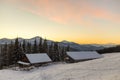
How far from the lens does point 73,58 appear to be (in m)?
46.1

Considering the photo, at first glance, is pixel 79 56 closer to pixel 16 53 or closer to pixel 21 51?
pixel 21 51

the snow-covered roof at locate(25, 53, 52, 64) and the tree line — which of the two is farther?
the tree line

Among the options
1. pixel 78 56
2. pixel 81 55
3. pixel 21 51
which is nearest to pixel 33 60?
pixel 21 51

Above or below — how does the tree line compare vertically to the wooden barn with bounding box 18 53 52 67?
above

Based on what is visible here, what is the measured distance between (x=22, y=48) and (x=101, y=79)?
3156cm

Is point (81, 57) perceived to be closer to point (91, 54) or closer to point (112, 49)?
point (91, 54)

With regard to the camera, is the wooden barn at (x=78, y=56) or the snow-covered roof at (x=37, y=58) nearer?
the snow-covered roof at (x=37, y=58)

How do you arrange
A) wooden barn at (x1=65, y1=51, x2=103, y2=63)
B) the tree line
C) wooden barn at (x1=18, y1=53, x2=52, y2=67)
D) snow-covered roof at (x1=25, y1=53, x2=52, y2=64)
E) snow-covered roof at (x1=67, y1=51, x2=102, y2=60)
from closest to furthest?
1. wooden barn at (x1=18, y1=53, x2=52, y2=67)
2. snow-covered roof at (x1=25, y1=53, x2=52, y2=64)
3. wooden barn at (x1=65, y1=51, x2=103, y2=63)
4. snow-covered roof at (x1=67, y1=51, x2=102, y2=60)
5. the tree line

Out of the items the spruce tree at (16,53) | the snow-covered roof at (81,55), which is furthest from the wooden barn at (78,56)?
the spruce tree at (16,53)

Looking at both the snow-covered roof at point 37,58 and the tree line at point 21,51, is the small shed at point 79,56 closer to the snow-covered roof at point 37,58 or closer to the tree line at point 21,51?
the snow-covered roof at point 37,58

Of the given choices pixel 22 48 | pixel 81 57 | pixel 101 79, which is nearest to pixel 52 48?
pixel 22 48

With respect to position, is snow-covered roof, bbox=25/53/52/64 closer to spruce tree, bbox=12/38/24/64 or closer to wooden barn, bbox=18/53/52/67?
wooden barn, bbox=18/53/52/67

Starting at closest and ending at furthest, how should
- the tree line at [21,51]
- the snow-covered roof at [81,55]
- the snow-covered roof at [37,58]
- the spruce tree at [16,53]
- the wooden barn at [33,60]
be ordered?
the wooden barn at [33,60], the snow-covered roof at [37,58], the snow-covered roof at [81,55], the spruce tree at [16,53], the tree line at [21,51]

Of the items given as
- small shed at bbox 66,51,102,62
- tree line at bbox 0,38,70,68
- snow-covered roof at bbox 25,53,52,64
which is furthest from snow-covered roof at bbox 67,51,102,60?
tree line at bbox 0,38,70,68
